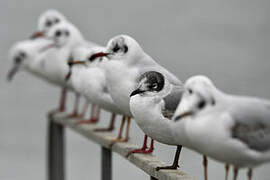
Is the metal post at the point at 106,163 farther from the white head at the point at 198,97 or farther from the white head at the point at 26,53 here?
the white head at the point at 198,97

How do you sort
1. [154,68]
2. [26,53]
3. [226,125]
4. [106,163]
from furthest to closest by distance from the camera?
[26,53] → [106,163] → [154,68] → [226,125]

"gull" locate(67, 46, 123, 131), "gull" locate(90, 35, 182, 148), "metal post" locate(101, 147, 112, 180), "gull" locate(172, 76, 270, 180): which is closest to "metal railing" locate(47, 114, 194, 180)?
"metal post" locate(101, 147, 112, 180)

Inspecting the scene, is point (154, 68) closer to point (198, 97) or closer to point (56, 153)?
point (198, 97)

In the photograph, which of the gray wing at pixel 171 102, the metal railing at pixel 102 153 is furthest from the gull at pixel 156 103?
the metal railing at pixel 102 153

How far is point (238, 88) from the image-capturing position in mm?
5258

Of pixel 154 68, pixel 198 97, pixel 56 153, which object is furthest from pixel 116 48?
pixel 56 153

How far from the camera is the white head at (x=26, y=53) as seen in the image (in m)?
6.89

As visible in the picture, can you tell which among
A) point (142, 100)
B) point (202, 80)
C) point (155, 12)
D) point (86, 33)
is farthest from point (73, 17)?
point (202, 80)

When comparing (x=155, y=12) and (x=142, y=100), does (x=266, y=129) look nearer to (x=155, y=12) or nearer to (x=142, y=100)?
(x=142, y=100)

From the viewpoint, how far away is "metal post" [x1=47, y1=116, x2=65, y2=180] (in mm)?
6551

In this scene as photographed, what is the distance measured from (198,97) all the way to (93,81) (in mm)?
2234

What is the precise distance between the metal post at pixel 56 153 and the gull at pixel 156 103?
3.33m

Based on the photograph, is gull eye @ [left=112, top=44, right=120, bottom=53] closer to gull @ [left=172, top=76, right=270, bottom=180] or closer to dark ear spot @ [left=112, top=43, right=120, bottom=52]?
dark ear spot @ [left=112, top=43, right=120, bottom=52]

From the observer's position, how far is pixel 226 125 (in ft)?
8.27
